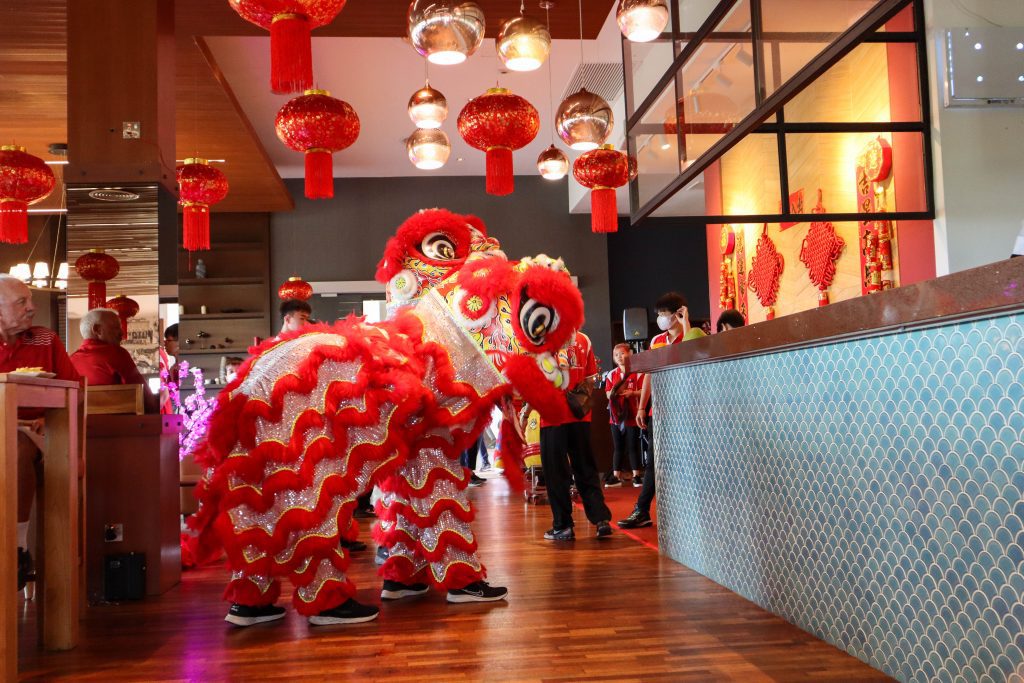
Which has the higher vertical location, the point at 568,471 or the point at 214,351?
the point at 214,351

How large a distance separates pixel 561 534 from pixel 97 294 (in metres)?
2.55

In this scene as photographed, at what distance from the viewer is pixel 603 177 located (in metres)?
5.79

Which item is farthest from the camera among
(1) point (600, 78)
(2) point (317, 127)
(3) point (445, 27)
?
(1) point (600, 78)

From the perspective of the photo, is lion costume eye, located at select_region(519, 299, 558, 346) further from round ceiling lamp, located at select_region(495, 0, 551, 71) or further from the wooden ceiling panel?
the wooden ceiling panel

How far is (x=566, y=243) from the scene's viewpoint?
1141cm

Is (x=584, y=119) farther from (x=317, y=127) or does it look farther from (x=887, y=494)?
(x=887, y=494)

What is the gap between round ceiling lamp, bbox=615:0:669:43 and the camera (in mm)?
3840

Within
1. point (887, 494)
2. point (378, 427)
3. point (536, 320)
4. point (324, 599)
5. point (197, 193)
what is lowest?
point (324, 599)

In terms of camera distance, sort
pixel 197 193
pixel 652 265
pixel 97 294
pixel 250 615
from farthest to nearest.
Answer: pixel 652 265, pixel 197 193, pixel 97 294, pixel 250 615

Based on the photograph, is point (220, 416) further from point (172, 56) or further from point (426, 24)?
point (172, 56)

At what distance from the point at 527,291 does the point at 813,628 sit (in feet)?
4.64

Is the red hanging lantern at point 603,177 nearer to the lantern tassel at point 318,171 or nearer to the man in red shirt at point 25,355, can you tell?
the lantern tassel at point 318,171

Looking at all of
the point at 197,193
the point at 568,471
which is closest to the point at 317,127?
the point at 197,193

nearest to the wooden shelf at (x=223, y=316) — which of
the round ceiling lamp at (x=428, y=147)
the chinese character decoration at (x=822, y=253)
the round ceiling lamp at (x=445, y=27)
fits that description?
the round ceiling lamp at (x=428, y=147)
